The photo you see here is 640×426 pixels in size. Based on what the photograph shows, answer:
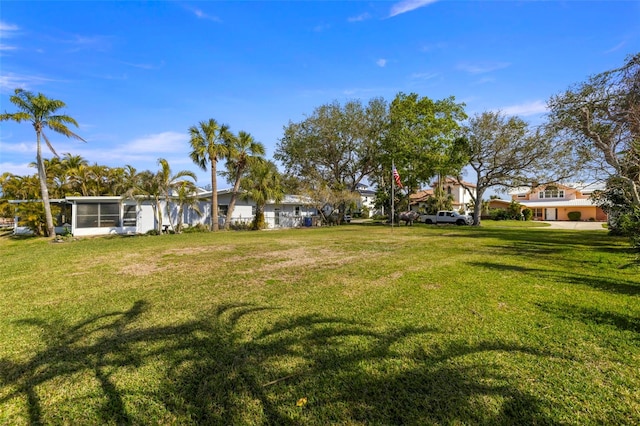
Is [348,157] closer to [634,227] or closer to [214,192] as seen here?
[214,192]

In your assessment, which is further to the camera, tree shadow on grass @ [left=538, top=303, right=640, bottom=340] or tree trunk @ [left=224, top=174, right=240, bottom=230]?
tree trunk @ [left=224, top=174, right=240, bottom=230]

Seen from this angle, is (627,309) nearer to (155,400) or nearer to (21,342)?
(155,400)

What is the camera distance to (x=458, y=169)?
26641 millimetres

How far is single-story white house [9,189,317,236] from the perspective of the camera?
20.3 m

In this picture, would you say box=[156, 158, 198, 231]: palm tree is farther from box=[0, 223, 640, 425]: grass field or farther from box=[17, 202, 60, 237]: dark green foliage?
box=[0, 223, 640, 425]: grass field

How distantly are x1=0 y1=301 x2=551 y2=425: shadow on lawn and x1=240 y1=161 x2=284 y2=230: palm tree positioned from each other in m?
19.5

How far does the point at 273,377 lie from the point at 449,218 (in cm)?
3074

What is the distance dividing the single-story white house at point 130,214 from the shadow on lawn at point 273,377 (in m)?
19.9

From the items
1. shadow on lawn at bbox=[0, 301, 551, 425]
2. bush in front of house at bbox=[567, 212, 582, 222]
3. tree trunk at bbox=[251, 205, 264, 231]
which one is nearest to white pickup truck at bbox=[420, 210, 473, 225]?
tree trunk at bbox=[251, 205, 264, 231]

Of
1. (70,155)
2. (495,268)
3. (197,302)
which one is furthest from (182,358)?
(70,155)

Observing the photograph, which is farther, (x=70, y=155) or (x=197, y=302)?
(x=70, y=155)

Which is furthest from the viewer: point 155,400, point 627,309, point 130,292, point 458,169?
point 458,169

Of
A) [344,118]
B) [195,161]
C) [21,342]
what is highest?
[344,118]

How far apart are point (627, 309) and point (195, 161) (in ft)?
73.7
